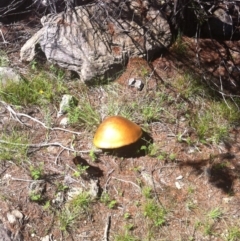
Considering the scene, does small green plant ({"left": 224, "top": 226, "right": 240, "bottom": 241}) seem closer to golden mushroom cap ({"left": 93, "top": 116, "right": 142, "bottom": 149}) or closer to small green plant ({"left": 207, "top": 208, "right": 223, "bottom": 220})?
small green plant ({"left": 207, "top": 208, "right": 223, "bottom": 220})

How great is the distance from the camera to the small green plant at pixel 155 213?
3.39 meters

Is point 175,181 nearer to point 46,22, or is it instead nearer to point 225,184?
point 225,184

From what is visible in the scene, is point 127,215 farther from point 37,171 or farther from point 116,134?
point 37,171

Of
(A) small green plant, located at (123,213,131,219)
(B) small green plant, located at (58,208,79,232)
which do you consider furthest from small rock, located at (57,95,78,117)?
(A) small green plant, located at (123,213,131,219)

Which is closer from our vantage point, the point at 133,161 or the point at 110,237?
the point at 110,237

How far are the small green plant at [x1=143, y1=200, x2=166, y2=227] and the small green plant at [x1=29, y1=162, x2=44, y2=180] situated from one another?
0.76m

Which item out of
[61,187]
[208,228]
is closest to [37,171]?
[61,187]

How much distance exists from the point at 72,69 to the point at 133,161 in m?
1.00

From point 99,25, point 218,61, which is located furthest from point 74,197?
point 218,61

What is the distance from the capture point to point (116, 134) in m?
3.59

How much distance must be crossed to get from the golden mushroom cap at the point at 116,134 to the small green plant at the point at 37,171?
1.36 ft

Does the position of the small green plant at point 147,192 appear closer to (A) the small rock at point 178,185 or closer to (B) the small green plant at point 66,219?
(A) the small rock at point 178,185

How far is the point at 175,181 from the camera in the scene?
3631 millimetres

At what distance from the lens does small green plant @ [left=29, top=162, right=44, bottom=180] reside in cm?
350
